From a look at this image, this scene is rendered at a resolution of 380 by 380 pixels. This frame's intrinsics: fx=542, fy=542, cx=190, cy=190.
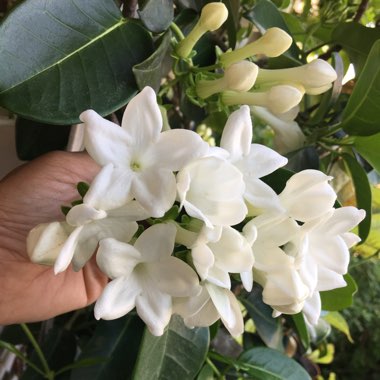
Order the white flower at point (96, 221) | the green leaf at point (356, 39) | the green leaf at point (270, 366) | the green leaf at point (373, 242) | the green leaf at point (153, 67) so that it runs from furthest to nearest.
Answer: the green leaf at point (373, 242)
the green leaf at point (270, 366)
the green leaf at point (356, 39)
the green leaf at point (153, 67)
the white flower at point (96, 221)

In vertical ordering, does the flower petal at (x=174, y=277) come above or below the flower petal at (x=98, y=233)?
below

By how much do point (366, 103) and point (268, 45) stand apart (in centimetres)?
14

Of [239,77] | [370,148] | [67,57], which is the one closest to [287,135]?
[370,148]

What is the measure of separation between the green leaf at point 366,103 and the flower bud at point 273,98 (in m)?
0.09

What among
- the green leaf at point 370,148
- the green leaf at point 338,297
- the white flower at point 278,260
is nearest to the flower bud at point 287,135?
the green leaf at point 370,148

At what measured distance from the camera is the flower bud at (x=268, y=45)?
0.47 m

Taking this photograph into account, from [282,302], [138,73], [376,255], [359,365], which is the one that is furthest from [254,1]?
[359,365]

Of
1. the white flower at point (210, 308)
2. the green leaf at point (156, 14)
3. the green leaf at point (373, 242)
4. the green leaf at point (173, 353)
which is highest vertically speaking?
the green leaf at point (156, 14)

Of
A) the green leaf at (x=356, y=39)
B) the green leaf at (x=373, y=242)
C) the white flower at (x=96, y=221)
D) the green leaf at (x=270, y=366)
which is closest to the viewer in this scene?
the white flower at (x=96, y=221)

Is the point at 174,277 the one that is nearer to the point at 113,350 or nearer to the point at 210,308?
the point at 210,308

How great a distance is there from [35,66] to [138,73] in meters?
0.08

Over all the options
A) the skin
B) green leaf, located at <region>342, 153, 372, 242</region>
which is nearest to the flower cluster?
the skin

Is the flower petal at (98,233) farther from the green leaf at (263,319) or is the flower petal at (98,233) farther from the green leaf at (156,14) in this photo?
the green leaf at (263,319)

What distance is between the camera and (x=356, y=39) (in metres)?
0.64
